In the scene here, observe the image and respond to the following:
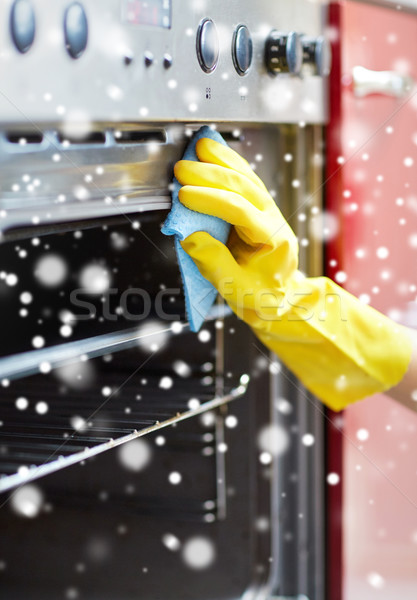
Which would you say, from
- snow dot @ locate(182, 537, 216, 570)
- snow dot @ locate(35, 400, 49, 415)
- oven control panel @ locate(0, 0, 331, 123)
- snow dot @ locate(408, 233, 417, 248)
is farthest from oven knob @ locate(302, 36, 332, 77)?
snow dot @ locate(182, 537, 216, 570)

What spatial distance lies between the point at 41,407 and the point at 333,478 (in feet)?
1.58

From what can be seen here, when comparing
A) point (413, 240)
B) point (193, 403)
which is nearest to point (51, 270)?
point (193, 403)

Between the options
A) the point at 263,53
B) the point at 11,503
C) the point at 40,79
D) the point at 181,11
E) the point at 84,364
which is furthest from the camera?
the point at 11,503

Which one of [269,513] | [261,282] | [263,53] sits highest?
[263,53]

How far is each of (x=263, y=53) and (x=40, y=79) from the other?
17.5 inches

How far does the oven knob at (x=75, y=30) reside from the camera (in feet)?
2.12

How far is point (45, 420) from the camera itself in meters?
1.08

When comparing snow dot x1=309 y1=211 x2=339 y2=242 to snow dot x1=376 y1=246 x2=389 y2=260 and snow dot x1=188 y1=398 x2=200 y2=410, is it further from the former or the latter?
snow dot x1=188 y1=398 x2=200 y2=410

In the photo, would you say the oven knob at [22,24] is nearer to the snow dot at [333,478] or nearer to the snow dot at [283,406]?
the snow dot at [283,406]

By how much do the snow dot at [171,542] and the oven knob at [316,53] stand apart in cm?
73

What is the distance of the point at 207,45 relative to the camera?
856 millimetres

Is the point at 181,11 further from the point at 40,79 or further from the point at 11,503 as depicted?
the point at 11,503

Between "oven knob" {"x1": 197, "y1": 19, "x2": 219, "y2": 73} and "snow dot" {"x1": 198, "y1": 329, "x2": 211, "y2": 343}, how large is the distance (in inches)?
16.6

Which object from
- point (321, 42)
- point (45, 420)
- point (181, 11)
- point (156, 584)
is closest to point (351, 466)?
point (156, 584)
